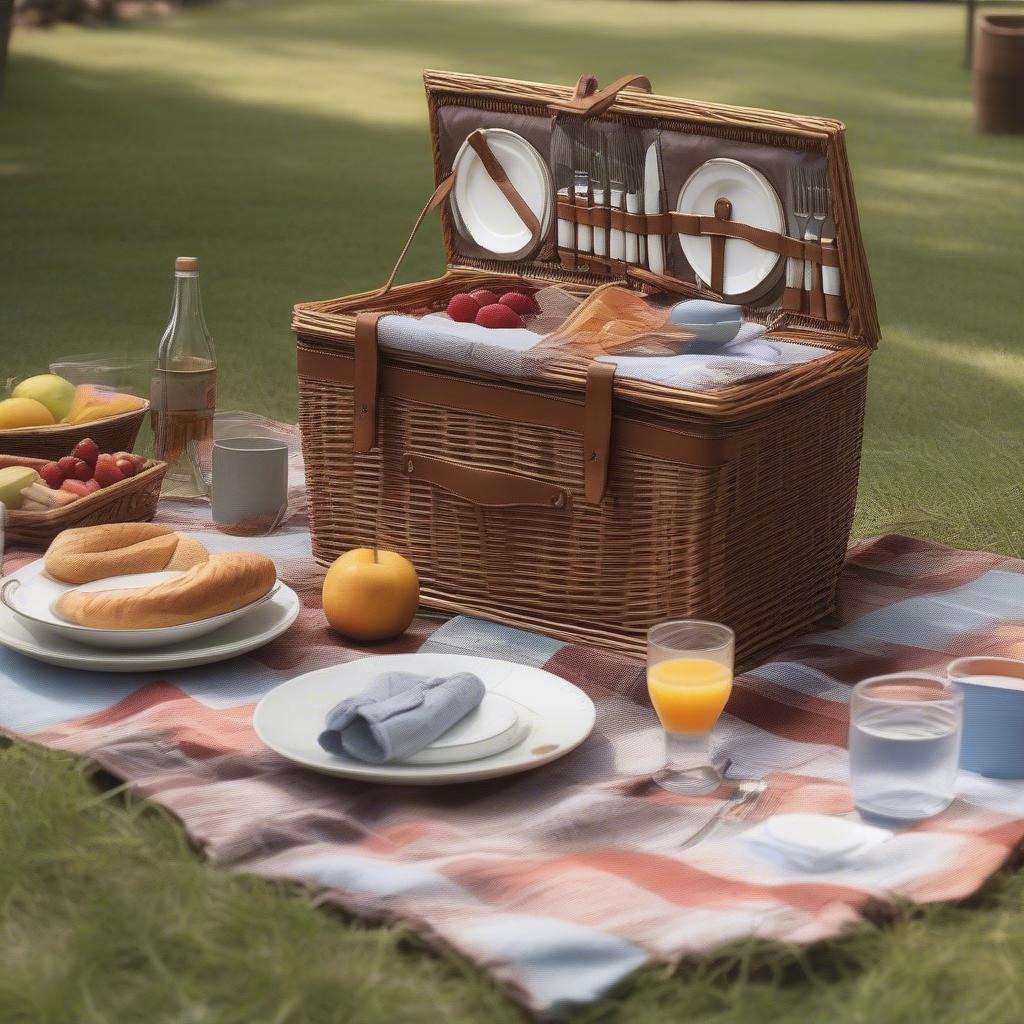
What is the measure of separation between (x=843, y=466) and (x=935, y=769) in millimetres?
654

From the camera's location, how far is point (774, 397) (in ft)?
5.83

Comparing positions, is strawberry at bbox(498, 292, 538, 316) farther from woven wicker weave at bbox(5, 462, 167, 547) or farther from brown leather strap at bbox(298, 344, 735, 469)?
woven wicker weave at bbox(5, 462, 167, 547)

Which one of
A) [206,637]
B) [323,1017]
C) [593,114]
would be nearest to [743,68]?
[593,114]

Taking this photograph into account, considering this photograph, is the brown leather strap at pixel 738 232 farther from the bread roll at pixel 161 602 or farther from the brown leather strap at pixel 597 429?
the bread roll at pixel 161 602

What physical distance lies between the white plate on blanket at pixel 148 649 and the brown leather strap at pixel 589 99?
75 centimetres

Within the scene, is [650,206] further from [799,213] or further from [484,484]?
[484,484]

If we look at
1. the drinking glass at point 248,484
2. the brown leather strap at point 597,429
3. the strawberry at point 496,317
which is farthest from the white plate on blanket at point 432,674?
the drinking glass at point 248,484

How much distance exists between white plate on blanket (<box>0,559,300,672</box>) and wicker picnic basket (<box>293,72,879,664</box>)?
0.25 m

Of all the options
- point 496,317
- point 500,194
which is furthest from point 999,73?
point 496,317

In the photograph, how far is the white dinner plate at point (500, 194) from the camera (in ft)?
7.39

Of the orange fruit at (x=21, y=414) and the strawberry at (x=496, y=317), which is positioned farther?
the orange fruit at (x=21, y=414)

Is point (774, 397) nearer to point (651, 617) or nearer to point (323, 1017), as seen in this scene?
point (651, 617)

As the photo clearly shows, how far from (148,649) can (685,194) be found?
907mm

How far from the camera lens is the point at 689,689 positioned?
4.91 feet
